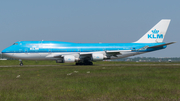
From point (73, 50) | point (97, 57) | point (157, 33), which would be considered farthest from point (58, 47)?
point (157, 33)

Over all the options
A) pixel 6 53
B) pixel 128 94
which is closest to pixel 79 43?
pixel 6 53

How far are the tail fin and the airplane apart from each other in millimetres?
2143

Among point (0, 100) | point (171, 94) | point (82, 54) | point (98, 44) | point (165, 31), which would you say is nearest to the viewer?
point (0, 100)

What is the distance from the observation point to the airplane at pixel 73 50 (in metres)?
45.9

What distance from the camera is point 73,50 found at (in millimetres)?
46938

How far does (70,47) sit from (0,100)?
37586mm

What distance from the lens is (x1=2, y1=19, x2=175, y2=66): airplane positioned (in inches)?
1806

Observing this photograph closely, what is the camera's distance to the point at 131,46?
49.4 m

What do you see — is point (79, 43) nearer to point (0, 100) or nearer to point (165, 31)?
point (165, 31)

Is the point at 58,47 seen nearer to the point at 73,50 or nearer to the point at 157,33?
the point at 73,50

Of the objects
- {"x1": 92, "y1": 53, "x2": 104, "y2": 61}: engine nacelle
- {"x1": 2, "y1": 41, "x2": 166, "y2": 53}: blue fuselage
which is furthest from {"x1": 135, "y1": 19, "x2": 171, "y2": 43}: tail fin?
{"x1": 92, "y1": 53, "x2": 104, "y2": 61}: engine nacelle

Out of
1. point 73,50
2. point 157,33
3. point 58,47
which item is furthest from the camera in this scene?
point 157,33

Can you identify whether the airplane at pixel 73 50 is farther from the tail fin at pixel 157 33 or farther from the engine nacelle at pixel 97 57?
the tail fin at pixel 157 33

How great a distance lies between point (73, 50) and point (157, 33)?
67.7 ft
